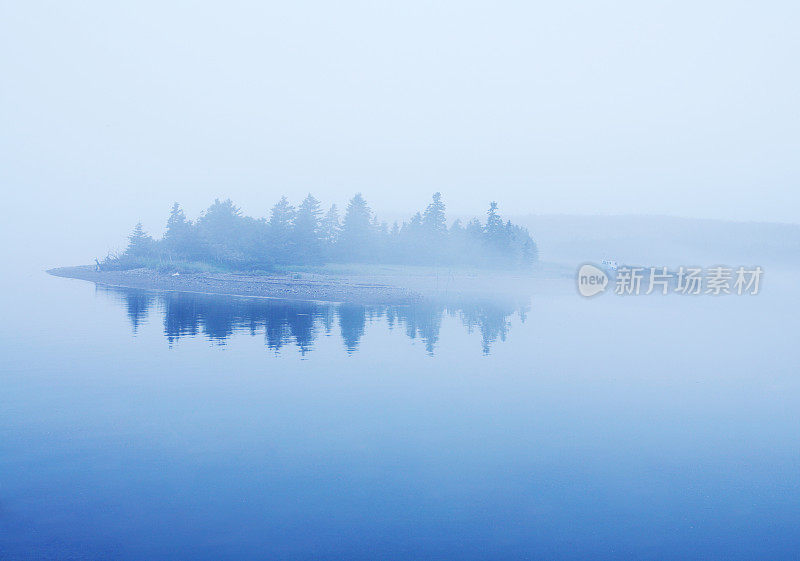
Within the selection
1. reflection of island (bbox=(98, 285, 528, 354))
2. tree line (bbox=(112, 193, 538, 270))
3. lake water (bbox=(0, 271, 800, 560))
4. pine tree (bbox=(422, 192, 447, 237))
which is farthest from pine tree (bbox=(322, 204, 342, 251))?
lake water (bbox=(0, 271, 800, 560))

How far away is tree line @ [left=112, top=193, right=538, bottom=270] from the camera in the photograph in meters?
87.2

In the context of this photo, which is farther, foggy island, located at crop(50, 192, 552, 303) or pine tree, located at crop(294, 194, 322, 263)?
pine tree, located at crop(294, 194, 322, 263)

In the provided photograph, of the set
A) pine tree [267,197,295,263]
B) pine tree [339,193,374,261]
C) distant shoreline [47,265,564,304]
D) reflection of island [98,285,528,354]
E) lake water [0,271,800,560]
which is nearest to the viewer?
lake water [0,271,800,560]

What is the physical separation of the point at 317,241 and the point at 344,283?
62.5ft

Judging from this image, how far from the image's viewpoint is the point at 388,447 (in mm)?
19297

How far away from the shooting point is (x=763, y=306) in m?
67.2

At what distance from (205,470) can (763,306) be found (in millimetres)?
68574

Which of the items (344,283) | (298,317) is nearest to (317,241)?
(344,283)

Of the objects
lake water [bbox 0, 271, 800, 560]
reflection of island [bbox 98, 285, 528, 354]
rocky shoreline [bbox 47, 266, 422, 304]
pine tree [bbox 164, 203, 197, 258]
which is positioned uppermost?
pine tree [bbox 164, 203, 197, 258]

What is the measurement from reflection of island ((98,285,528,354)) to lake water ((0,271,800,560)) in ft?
2.78

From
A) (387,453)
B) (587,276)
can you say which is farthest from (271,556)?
(587,276)

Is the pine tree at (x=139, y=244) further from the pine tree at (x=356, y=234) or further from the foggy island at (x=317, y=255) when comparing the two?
the pine tree at (x=356, y=234)

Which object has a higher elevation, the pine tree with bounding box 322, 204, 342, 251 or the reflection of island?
the pine tree with bounding box 322, 204, 342, 251

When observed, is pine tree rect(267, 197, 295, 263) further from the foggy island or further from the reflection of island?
the reflection of island
